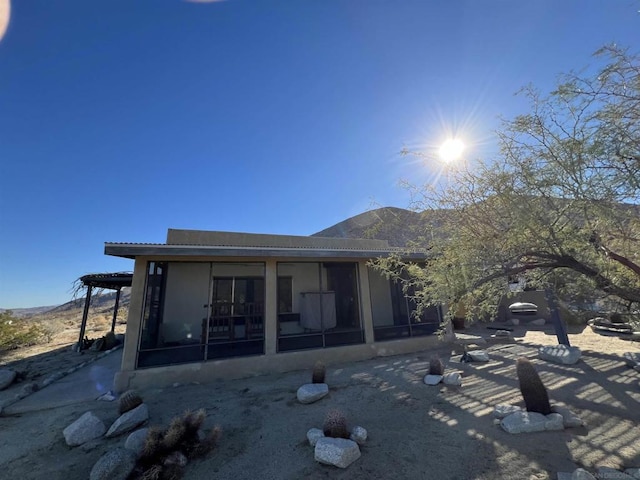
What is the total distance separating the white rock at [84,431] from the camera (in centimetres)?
365

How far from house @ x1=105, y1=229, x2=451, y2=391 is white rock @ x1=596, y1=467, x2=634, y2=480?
2.83 m

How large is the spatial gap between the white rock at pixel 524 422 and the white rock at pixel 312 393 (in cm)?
279

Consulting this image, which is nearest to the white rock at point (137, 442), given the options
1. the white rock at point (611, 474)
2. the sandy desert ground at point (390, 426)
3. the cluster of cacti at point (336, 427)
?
the sandy desert ground at point (390, 426)

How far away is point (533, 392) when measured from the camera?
3.79m

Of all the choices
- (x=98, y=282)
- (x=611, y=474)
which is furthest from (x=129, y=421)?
(x=98, y=282)

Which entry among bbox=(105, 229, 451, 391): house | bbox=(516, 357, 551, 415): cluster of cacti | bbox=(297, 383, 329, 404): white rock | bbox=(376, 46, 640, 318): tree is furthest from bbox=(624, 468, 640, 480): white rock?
bbox=(297, 383, 329, 404): white rock

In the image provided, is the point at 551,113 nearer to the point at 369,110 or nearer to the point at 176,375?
the point at 369,110

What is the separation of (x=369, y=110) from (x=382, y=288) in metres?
7.09

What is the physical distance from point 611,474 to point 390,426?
2.27m

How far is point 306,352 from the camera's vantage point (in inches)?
270

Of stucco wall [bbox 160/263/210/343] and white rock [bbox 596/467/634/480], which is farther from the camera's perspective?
stucco wall [bbox 160/263/210/343]

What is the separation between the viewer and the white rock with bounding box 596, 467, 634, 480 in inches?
97.2

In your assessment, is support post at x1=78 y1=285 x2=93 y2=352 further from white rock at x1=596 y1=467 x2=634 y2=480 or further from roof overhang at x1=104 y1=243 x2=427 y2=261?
Answer: white rock at x1=596 y1=467 x2=634 y2=480

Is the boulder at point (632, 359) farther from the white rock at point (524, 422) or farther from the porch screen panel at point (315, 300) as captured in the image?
the porch screen panel at point (315, 300)
